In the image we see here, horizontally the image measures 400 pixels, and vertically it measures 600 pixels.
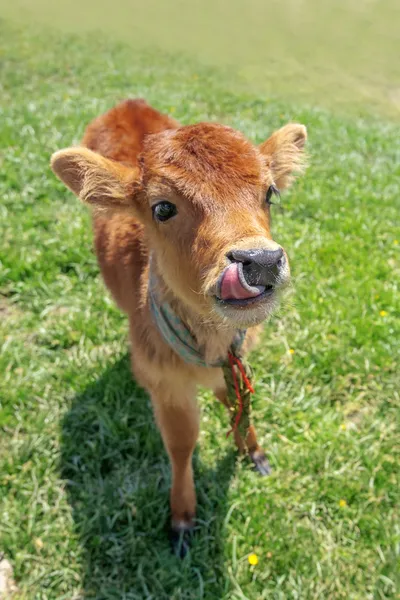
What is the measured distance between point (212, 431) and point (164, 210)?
6.39 ft

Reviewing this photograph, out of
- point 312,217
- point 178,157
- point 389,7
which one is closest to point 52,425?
point 178,157

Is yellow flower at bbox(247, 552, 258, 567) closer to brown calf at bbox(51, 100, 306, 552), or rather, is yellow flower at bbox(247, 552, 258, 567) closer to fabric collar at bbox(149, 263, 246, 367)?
brown calf at bbox(51, 100, 306, 552)

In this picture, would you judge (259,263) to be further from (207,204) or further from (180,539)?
(180,539)

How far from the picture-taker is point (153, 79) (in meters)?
10.1

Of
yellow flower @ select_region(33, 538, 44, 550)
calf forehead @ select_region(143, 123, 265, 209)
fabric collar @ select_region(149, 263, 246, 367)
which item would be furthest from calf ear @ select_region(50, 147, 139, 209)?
yellow flower @ select_region(33, 538, 44, 550)

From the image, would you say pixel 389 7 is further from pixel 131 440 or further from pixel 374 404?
pixel 131 440

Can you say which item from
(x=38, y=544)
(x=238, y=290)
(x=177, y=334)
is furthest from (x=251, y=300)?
(x=38, y=544)

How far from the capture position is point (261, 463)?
3.57 metres

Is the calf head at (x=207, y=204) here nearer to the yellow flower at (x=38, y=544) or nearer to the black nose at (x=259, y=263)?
the black nose at (x=259, y=263)

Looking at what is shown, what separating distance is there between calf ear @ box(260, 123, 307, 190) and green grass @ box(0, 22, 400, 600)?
811 mm

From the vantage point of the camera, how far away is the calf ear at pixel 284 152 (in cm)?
277

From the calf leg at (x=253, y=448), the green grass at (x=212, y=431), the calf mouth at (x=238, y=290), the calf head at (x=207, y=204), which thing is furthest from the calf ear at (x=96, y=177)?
the calf leg at (x=253, y=448)

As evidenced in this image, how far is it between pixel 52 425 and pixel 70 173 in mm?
1976

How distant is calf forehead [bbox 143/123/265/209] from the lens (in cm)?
221
